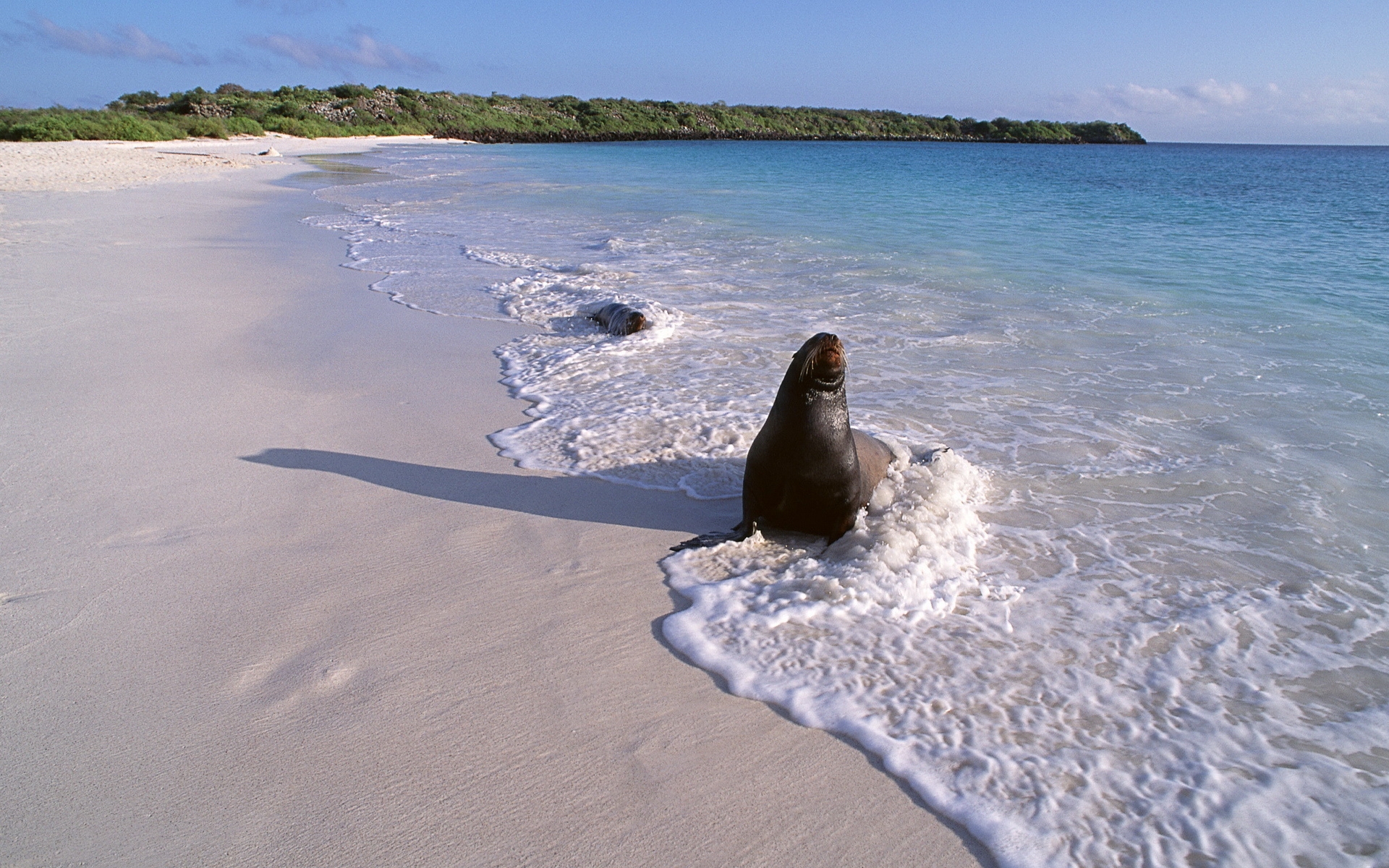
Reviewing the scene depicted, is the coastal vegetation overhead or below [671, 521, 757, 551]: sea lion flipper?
overhead

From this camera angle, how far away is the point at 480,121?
→ 77.6 m

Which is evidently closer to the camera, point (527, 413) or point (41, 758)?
point (41, 758)

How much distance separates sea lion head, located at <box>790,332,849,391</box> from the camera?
3932mm

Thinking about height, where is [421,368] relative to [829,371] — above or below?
below

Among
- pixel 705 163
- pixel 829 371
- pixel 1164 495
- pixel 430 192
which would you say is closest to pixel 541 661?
pixel 829 371

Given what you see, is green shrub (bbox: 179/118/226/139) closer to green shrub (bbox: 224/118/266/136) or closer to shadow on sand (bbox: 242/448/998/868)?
green shrub (bbox: 224/118/266/136)

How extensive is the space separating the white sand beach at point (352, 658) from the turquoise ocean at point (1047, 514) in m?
0.32

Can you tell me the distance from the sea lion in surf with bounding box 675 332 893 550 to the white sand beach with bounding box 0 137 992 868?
1.50 ft

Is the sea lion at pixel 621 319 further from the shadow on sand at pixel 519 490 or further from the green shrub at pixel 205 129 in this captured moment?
the green shrub at pixel 205 129

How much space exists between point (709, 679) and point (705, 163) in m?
47.0

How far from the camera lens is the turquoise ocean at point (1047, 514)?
9.07 feet

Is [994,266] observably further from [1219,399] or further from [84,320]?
[84,320]

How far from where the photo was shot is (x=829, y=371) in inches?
156

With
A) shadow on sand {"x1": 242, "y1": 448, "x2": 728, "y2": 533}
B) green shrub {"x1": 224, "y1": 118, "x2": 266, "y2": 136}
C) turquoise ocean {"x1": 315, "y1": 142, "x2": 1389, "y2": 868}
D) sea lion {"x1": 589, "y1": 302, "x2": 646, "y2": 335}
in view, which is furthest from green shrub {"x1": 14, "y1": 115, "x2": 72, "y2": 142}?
shadow on sand {"x1": 242, "y1": 448, "x2": 728, "y2": 533}
